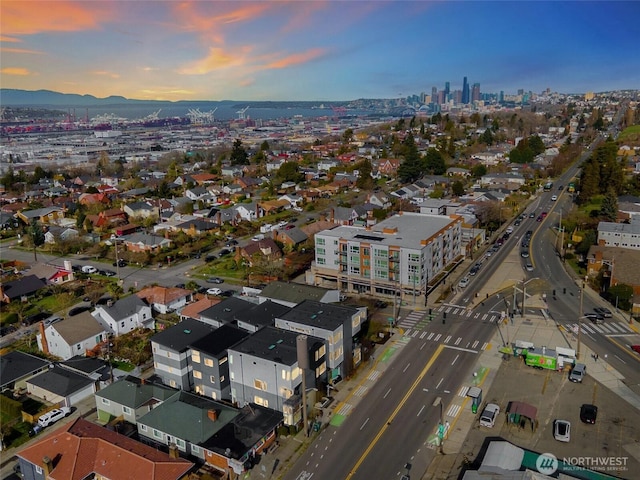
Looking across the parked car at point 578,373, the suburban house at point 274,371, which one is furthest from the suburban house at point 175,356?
the parked car at point 578,373

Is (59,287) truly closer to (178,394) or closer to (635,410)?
(178,394)

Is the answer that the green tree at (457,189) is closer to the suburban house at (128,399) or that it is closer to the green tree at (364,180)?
the green tree at (364,180)

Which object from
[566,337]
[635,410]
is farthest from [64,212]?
[635,410]

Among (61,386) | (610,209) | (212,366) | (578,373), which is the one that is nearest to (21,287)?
(61,386)

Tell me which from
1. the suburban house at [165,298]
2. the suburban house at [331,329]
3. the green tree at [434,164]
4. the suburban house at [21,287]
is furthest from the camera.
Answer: the green tree at [434,164]

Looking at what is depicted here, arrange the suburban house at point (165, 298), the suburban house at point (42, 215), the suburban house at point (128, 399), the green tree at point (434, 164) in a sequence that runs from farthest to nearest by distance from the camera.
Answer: the green tree at point (434, 164)
the suburban house at point (42, 215)
the suburban house at point (165, 298)
the suburban house at point (128, 399)

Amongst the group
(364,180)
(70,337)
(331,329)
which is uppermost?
(364,180)

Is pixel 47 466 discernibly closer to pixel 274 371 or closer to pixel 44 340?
pixel 274 371
